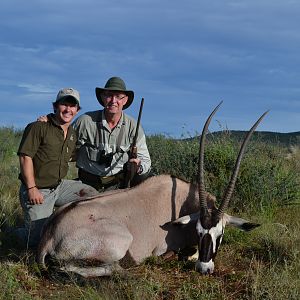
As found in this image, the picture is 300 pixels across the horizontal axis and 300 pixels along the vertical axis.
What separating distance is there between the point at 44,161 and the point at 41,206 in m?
0.47

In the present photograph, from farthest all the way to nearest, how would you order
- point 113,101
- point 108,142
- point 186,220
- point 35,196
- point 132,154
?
point 108,142
point 132,154
point 113,101
point 35,196
point 186,220

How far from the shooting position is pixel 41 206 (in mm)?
5707

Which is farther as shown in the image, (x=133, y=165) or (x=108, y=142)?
(x=108, y=142)

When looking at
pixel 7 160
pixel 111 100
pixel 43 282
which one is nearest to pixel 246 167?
pixel 111 100

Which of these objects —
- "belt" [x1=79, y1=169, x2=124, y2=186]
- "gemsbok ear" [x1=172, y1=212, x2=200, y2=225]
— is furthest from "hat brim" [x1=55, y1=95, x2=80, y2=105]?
"gemsbok ear" [x1=172, y1=212, x2=200, y2=225]

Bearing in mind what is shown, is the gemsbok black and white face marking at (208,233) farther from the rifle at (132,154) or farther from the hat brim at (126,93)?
the hat brim at (126,93)

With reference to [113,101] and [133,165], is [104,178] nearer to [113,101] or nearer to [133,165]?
[133,165]

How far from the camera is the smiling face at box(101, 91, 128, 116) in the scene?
20.7ft

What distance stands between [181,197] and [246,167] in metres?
2.57

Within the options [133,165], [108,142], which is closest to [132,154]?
[133,165]

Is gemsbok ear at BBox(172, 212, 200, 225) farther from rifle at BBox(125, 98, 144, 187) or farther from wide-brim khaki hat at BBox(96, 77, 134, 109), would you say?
wide-brim khaki hat at BBox(96, 77, 134, 109)

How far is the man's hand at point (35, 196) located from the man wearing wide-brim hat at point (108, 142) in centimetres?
110

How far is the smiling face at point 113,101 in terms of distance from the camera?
20.7ft

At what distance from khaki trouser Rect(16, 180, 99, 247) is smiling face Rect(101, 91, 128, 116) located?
0.95 meters
